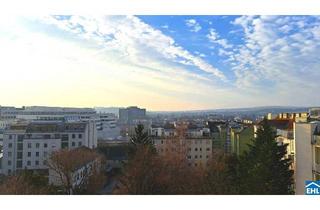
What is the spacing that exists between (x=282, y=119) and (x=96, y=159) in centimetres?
504

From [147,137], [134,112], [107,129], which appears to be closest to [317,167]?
[147,137]

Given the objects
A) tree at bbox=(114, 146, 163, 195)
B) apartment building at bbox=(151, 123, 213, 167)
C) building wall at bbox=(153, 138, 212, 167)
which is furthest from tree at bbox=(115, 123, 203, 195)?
building wall at bbox=(153, 138, 212, 167)

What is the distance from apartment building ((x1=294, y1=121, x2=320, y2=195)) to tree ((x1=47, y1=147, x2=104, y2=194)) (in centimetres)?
402

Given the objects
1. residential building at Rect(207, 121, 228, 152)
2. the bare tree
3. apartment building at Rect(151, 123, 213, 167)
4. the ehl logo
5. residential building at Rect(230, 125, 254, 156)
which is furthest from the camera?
residential building at Rect(207, 121, 228, 152)

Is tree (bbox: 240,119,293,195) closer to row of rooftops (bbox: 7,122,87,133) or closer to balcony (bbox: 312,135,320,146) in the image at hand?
balcony (bbox: 312,135,320,146)

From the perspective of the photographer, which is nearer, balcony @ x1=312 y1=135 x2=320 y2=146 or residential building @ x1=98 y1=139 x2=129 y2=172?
balcony @ x1=312 y1=135 x2=320 y2=146

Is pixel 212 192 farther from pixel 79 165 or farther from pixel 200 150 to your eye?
pixel 200 150

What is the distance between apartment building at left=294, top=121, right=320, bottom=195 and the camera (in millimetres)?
5199

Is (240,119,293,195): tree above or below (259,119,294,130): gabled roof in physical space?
below

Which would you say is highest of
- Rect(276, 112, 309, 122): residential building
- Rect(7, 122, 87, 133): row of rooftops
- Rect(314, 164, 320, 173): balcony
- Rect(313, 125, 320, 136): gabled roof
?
Rect(276, 112, 309, 122): residential building

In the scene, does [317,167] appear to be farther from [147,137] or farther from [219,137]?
[219,137]
